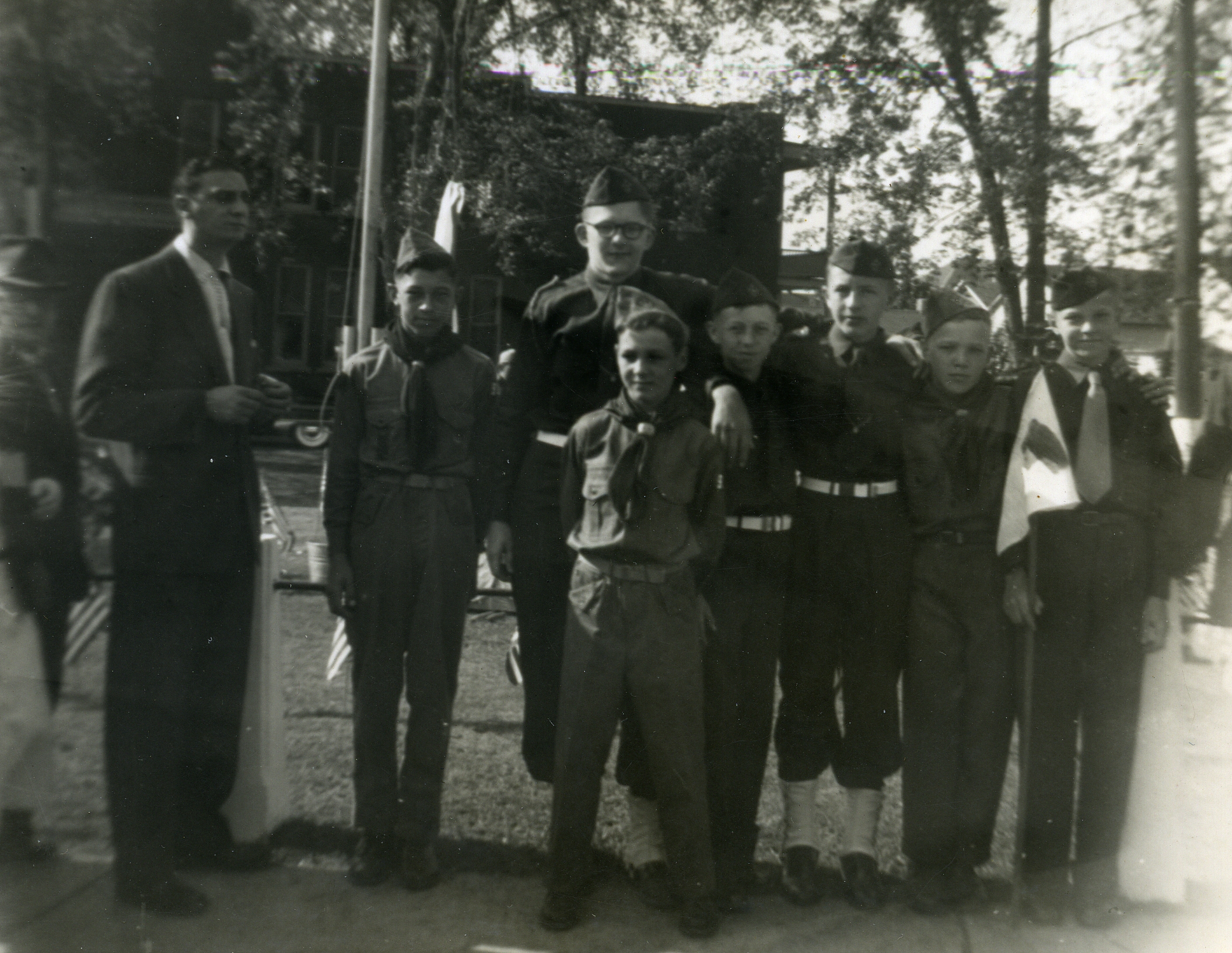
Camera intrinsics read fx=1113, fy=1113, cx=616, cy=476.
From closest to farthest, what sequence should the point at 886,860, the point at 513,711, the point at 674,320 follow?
the point at 674,320, the point at 886,860, the point at 513,711

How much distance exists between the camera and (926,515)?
10.1 ft

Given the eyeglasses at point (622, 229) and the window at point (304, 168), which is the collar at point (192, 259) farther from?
the eyeglasses at point (622, 229)

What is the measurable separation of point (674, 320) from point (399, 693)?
1286mm

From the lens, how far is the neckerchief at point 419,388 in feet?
9.96

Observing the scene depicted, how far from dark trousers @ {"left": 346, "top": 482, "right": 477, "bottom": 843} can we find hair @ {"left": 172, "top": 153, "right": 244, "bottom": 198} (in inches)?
36.0

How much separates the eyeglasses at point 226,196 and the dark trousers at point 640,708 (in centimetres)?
134

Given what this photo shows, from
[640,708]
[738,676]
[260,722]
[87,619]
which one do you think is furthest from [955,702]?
[87,619]

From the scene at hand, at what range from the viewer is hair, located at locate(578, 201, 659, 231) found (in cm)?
304

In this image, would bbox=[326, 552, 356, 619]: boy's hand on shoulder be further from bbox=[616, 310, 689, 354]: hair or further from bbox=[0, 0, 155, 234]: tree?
bbox=[0, 0, 155, 234]: tree

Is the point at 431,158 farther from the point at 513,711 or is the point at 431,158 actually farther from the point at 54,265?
the point at 513,711

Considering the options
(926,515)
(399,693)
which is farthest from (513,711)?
(926,515)

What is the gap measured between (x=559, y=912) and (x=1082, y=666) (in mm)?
1575

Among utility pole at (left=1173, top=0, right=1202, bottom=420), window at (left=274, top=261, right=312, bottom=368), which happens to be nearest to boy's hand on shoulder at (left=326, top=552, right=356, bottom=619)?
window at (left=274, top=261, right=312, bottom=368)

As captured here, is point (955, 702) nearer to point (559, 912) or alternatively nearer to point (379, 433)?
point (559, 912)
